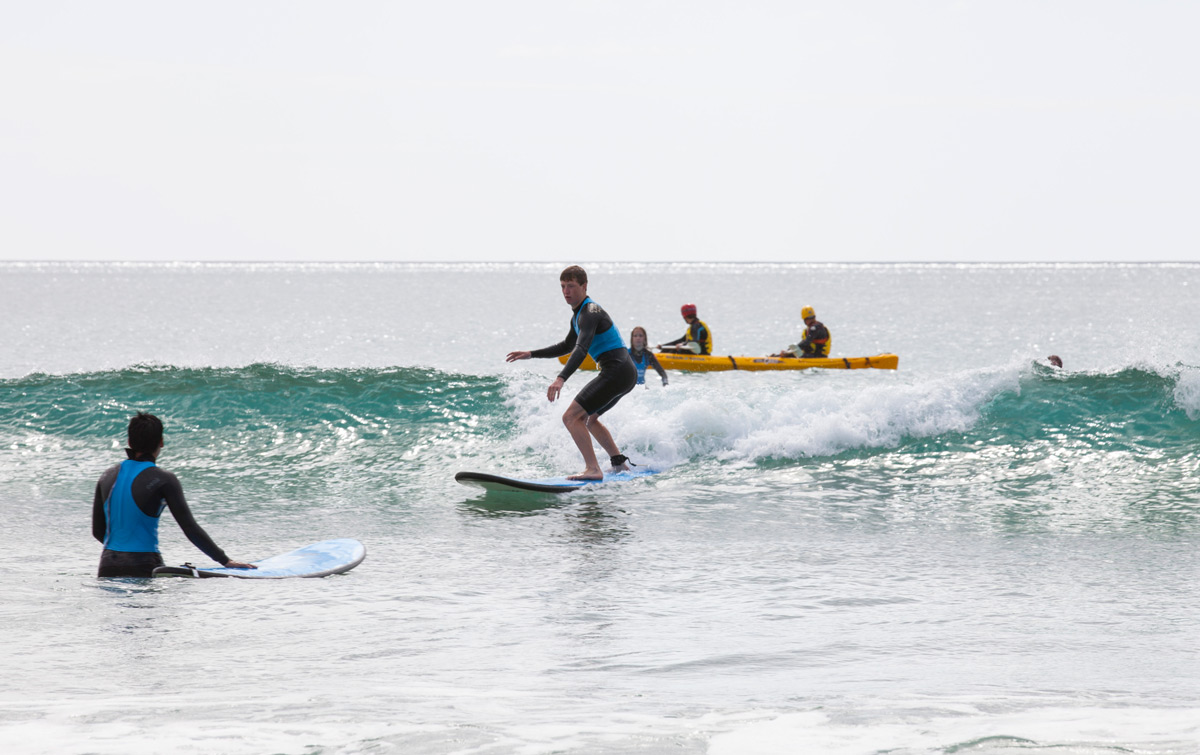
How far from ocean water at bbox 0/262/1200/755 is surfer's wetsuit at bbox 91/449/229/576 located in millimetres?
202

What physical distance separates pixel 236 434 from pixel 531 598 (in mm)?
8059

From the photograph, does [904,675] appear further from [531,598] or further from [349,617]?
[349,617]

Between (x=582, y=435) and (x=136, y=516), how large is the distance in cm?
440

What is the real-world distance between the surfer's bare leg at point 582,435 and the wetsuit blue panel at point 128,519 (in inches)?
161

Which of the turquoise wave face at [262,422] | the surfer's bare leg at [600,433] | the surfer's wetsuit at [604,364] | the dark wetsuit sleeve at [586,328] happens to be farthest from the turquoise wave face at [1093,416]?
the turquoise wave face at [262,422]

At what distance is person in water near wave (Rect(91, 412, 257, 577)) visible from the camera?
5992 mm

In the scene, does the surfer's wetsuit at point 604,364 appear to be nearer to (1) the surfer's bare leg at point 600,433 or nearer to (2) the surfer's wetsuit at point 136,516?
(1) the surfer's bare leg at point 600,433

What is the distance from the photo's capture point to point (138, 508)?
6.12 m

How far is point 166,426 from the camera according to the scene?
13531 millimetres

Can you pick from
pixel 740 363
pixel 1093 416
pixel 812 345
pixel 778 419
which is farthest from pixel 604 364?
pixel 812 345

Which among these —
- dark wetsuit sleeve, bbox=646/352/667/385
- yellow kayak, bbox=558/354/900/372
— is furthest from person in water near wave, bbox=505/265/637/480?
yellow kayak, bbox=558/354/900/372

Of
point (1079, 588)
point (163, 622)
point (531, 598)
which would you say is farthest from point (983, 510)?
point (163, 622)

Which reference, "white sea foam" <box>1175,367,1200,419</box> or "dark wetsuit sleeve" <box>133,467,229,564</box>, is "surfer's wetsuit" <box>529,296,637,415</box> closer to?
"dark wetsuit sleeve" <box>133,467,229,564</box>

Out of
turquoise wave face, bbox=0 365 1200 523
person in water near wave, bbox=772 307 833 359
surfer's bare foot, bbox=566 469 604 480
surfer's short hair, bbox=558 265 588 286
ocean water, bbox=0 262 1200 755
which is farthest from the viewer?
person in water near wave, bbox=772 307 833 359
